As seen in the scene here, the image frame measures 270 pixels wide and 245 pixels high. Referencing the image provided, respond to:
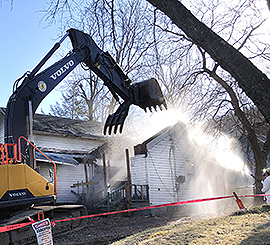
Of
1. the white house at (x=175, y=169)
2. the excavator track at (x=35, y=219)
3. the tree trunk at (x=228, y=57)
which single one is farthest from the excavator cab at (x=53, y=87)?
the white house at (x=175, y=169)

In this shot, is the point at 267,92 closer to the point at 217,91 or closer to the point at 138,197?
the point at 217,91

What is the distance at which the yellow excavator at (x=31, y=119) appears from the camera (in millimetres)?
7695

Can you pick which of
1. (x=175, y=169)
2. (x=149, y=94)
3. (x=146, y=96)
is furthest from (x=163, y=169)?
(x=149, y=94)

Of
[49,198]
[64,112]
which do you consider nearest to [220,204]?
[49,198]

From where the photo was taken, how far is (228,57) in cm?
514

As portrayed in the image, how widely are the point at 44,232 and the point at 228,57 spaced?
17.1 ft

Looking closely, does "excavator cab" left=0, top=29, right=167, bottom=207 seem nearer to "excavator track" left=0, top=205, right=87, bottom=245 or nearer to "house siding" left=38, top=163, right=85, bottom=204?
"excavator track" left=0, top=205, right=87, bottom=245

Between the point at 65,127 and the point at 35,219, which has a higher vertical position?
the point at 65,127

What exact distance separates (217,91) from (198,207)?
A: 32.7ft

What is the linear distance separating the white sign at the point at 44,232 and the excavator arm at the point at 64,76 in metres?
2.45

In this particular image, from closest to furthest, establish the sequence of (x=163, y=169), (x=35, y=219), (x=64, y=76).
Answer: (x=35, y=219)
(x=64, y=76)
(x=163, y=169)

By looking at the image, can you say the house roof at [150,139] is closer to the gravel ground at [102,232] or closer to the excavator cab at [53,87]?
the gravel ground at [102,232]

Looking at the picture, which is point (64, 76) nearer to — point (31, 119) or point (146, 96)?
point (31, 119)

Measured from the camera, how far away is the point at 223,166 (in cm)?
2322
